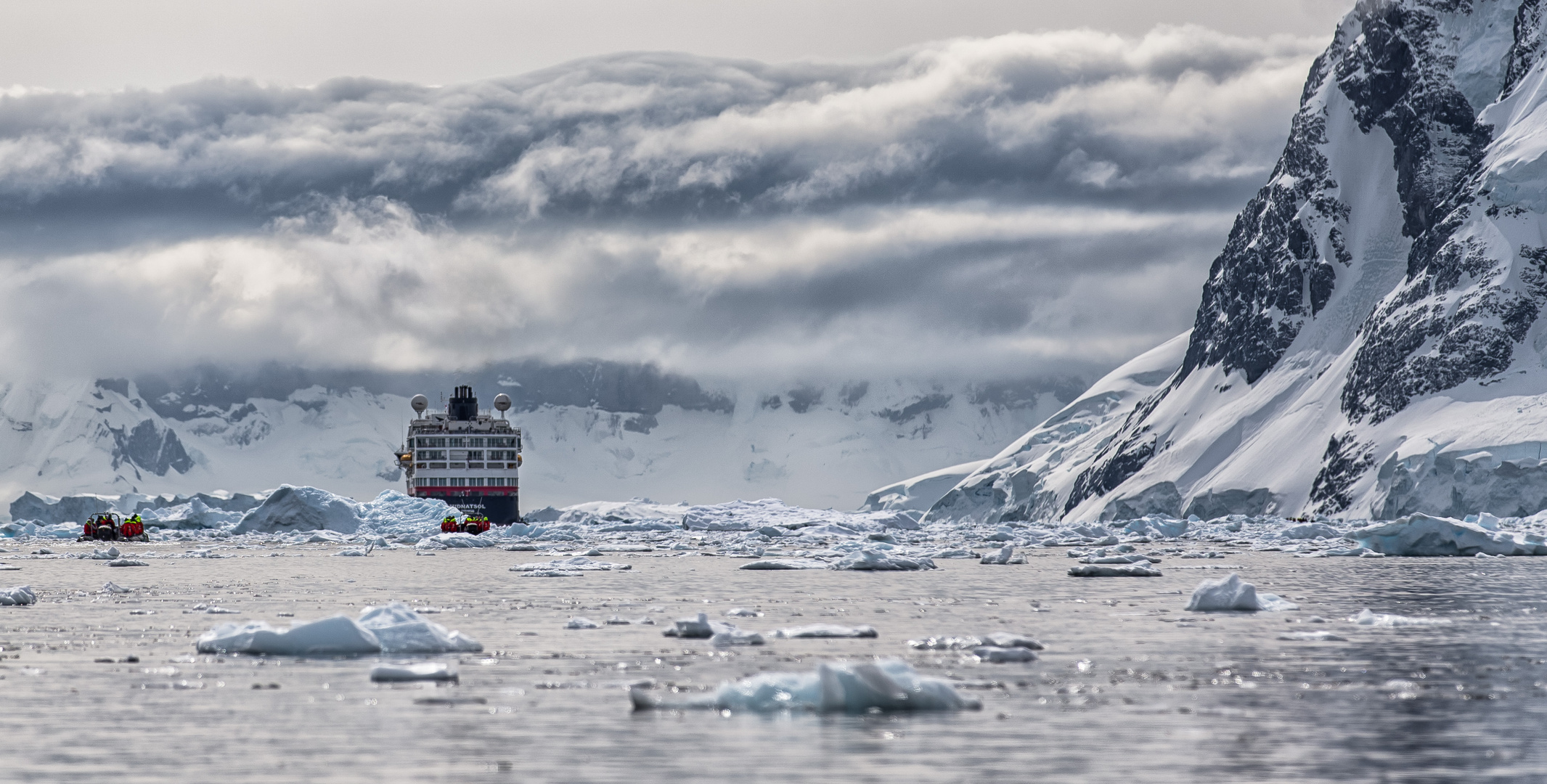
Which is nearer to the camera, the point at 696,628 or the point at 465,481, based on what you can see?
the point at 696,628

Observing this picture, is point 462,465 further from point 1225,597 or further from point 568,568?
point 1225,597

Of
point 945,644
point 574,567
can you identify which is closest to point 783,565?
point 574,567

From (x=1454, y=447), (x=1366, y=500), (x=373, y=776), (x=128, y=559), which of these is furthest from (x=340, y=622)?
(x=1366, y=500)

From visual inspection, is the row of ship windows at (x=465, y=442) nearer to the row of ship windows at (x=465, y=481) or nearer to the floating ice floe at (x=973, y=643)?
the row of ship windows at (x=465, y=481)

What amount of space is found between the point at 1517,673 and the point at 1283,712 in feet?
20.4

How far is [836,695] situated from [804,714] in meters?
0.44

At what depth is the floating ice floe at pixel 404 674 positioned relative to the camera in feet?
77.7

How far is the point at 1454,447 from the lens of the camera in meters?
174

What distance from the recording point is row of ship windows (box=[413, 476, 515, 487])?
19025cm

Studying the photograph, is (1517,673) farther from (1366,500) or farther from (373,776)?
(1366,500)

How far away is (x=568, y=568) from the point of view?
66.0 metres

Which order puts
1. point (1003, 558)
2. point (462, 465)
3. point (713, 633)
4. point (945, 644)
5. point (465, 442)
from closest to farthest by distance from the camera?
1. point (945, 644)
2. point (713, 633)
3. point (1003, 558)
4. point (462, 465)
5. point (465, 442)

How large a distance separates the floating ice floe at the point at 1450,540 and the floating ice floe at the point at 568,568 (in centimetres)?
3728

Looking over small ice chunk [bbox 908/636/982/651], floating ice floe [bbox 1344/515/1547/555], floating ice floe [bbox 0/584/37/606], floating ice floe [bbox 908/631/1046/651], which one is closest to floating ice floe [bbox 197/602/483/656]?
small ice chunk [bbox 908/636/982/651]
